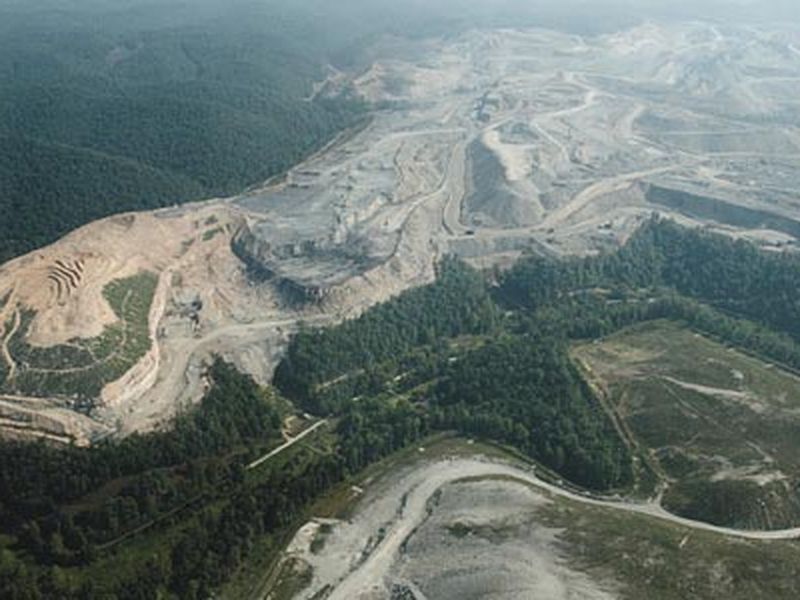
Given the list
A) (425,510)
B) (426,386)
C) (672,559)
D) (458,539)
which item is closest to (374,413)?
(426,386)

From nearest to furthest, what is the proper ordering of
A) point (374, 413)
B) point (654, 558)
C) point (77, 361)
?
1. point (654, 558)
2. point (77, 361)
3. point (374, 413)

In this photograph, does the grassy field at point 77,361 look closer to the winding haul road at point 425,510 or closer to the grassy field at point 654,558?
the grassy field at point 654,558

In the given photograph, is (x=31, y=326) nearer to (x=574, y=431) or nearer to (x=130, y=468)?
(x=130, y=468)

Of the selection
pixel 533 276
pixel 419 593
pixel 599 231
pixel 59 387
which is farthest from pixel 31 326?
pixel 599 231

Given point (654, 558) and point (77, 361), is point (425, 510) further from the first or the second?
point (77, 361)

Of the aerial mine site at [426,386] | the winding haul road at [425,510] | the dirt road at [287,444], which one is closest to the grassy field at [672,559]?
the aerial mine site at [426,386]

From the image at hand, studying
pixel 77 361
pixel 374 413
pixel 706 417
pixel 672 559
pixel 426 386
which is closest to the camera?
pixel 672 559
